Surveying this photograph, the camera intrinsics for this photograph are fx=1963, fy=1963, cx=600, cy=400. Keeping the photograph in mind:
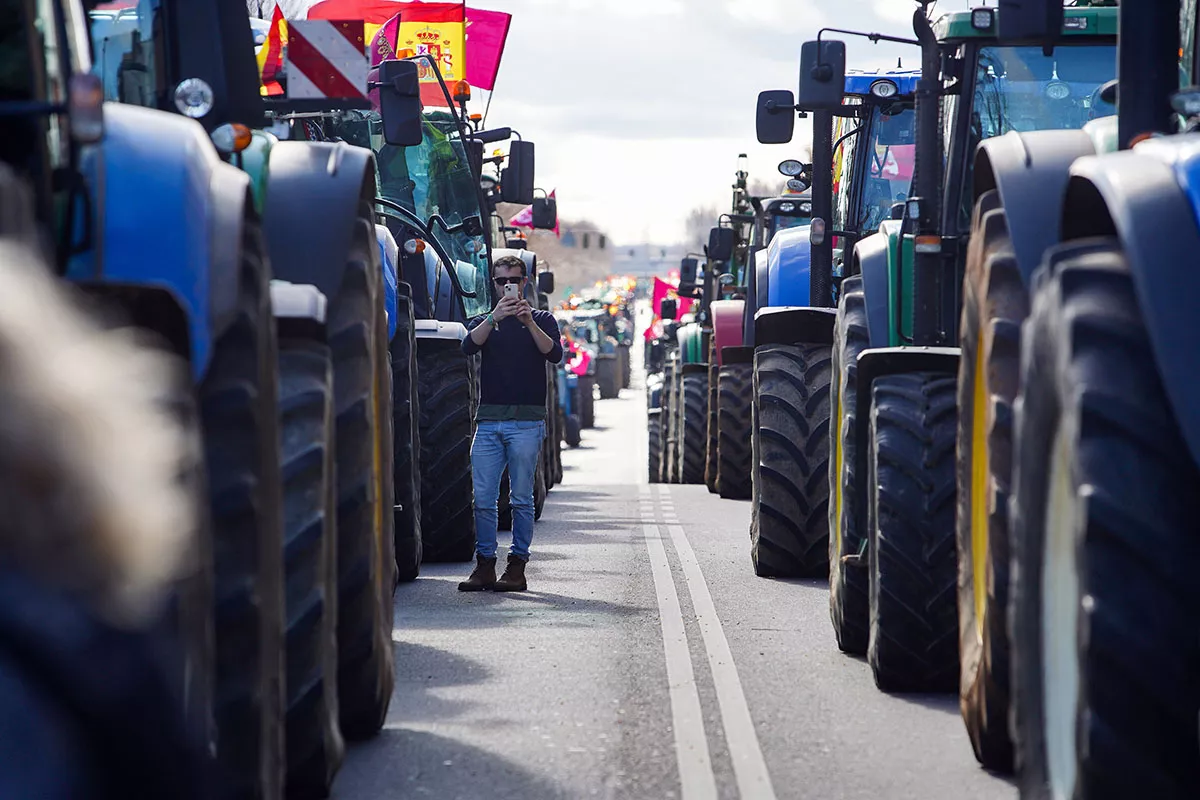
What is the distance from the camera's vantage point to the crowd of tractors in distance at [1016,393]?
387 cm

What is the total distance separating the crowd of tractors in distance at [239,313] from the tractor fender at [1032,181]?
207 cm

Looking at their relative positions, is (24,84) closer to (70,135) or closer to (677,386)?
(70,135)

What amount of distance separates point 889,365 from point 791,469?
3.37 metres

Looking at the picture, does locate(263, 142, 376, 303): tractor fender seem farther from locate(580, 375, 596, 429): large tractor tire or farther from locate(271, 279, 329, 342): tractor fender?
locate(580, 375, 596, 429): large tractor tire

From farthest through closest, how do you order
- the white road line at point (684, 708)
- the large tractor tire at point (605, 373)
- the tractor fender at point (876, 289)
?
the large tractor tire at point (605, 373) → the tractor fender at point (876, 289) → the white road line at point (684, 708)

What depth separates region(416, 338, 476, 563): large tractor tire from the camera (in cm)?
1219

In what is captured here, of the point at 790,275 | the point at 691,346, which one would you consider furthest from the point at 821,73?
the point at 691,346

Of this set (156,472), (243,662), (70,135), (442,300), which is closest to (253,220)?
(70,135)

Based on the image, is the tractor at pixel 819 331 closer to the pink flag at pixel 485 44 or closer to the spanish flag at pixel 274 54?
the spanish flag at pixel 274 54

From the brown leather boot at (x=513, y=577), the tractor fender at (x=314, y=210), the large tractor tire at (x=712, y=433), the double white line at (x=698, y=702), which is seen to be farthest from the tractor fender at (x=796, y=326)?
the large tractor tire at (x=712, y=433)

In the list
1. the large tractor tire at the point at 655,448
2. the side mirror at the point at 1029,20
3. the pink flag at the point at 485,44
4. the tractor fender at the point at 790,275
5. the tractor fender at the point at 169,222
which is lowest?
the large tractor tire at the point at 655,448

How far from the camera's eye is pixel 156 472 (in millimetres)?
2779

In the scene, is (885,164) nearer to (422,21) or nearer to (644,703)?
(644,703)

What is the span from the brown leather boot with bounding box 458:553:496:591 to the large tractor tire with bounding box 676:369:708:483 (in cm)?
1058
